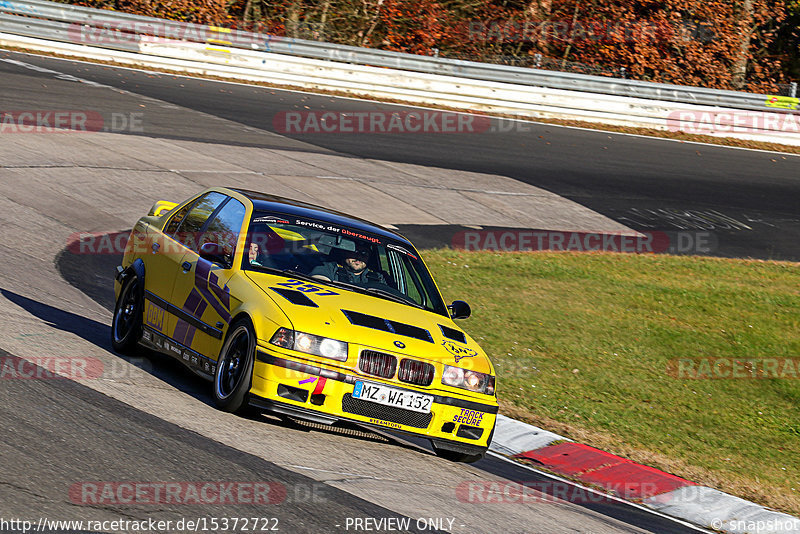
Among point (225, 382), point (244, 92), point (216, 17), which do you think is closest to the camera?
point (225, 382)

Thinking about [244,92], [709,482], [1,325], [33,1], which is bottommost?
[709,482]

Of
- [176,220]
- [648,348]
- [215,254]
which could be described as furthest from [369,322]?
[648,348]

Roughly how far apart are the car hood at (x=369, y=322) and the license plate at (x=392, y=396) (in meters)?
0.25

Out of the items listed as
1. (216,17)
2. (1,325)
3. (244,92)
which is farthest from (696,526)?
(216,17)

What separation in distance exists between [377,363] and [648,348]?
5.92 meters

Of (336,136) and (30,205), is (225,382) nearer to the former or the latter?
(30,205)

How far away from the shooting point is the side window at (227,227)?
7.90m

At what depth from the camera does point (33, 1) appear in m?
27.1

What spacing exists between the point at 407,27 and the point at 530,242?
61.6ft

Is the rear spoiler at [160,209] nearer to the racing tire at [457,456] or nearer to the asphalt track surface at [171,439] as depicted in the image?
the asphalt track surface at [171,439]

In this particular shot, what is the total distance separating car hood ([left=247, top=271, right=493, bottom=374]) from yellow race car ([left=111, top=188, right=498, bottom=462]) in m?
0.01

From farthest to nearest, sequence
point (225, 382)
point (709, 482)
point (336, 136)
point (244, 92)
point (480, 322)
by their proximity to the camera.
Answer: point (244, 92) < point (336, 136) < point (480, 322) < point (709, 482) < point (225, 382)

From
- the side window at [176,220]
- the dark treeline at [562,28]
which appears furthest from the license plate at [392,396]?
the dark treeline at [562,28]

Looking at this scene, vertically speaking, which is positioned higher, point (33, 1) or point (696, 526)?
point (33, 1)
